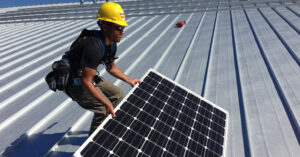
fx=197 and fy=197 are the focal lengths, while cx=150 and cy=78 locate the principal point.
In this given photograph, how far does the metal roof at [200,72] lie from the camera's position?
3234 millimetres

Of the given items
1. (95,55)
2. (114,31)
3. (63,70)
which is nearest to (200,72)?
(114,31)

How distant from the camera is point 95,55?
2.39m

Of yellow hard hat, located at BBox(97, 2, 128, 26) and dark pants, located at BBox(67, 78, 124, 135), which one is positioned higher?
yellow hard hat, located at BBox(97, 2, 128, 26)

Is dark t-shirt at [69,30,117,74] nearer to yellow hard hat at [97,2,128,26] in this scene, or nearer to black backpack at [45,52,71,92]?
black backpack at [45,52,71,92]

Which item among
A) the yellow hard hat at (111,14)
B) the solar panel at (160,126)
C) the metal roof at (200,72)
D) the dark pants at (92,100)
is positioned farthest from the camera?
the metal roof at (200,72)

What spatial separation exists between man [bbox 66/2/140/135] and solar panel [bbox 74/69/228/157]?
280mm

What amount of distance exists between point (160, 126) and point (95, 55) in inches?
50.3

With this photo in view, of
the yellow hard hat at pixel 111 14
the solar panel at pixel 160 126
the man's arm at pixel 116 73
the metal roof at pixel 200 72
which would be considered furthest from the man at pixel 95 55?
the metal roof at pixel 200 72

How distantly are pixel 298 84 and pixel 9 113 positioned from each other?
6.02 metres

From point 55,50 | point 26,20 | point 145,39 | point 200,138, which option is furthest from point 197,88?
point 26,20

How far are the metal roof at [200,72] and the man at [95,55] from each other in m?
0.94

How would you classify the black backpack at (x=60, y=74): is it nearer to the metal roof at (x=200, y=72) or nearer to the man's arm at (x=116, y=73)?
the man's arm at (x=116, y=73)

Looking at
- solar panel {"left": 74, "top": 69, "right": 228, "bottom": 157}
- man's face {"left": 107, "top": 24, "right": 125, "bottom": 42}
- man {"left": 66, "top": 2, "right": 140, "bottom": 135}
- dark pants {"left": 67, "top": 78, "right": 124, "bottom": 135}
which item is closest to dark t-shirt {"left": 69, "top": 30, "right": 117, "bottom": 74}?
man {"left": 66, "top": 2, "right": 140, "bottom": 135}

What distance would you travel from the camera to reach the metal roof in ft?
10.6
